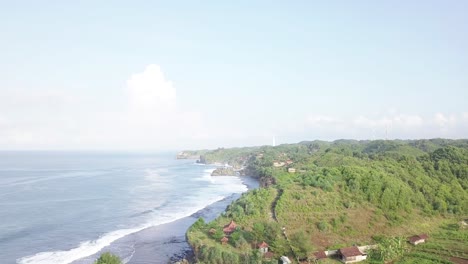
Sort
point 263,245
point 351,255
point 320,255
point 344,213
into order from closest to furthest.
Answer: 1. point 351,255
2. point 320,255
3. point 263,245
4. point 344,213

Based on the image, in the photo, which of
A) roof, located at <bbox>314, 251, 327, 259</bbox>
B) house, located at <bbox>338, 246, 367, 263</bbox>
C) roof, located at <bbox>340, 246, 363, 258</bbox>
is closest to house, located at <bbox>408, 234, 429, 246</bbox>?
house, located at <bbox>338, 246, 367, 263</bbox>

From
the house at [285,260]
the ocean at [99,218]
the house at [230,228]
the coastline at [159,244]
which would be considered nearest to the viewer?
the house at [285,260]

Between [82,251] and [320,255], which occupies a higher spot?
[320,255]

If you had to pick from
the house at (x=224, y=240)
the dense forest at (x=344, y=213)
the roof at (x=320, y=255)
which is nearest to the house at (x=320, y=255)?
the roof at (x=320, y=255)

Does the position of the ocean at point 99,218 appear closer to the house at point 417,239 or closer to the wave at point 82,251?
the wave at point 82,251

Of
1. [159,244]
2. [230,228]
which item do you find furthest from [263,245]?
[159,244]

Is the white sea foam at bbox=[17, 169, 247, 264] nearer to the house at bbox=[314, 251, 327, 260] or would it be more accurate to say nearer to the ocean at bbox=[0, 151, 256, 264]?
the ocean at bbox=[0, 151, 256, 264]

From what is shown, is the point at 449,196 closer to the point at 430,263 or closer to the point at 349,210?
the point at 349,210

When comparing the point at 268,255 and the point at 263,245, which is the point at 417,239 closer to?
the point at 263,245
